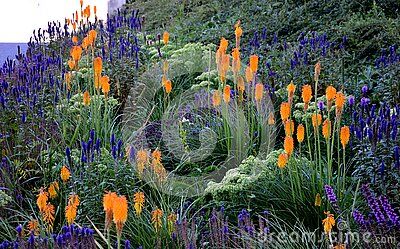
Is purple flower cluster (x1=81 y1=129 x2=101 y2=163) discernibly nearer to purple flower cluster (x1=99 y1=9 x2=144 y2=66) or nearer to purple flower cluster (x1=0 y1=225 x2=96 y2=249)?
purple flower cluster (x1=0 y1=225 x2=96 y2=249)

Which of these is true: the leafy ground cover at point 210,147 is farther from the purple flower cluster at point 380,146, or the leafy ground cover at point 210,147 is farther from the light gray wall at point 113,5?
the light gray wall at point 113,5

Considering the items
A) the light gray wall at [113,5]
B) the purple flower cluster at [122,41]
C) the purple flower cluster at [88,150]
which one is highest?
the light gray wall at [113,5]

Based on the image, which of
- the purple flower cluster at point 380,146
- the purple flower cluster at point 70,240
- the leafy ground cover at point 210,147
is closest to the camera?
the purple flower cluster at point 70,240

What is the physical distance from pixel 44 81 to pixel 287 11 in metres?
3.41

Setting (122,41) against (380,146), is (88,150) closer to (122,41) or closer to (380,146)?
(380,146)

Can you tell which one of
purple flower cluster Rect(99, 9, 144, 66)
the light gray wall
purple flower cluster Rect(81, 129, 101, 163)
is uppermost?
the light gray wall

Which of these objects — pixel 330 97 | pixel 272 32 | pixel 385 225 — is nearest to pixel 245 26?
pixel 272 32

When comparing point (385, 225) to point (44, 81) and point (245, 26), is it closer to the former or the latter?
point (44, 81)

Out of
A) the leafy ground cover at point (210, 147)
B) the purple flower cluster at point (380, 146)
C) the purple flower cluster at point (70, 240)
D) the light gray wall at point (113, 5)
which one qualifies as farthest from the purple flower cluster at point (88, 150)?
the light gray wall at point (113, 5)

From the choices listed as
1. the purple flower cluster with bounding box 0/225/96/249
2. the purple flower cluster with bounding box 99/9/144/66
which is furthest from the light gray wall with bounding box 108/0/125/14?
the purple flower cluster with bounding box 0/225/96/249

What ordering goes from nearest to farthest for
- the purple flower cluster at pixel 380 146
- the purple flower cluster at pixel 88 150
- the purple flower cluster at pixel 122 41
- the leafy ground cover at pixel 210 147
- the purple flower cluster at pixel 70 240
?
the purple flower cluster at pixel 70 240 < the leafy ground cover at pixel 210 147 < the purple flower cluster at pixel 380 146 < the purple flower cluster at pixel 88 150 < the purple flower cluster at pixel 122 41

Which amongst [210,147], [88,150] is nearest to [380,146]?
[210,147]

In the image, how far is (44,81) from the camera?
5.02 meters

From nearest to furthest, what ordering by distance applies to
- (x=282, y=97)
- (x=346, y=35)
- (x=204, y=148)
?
(x=204, y=148) → (x=282, y=97) → (x=346, y=35)
